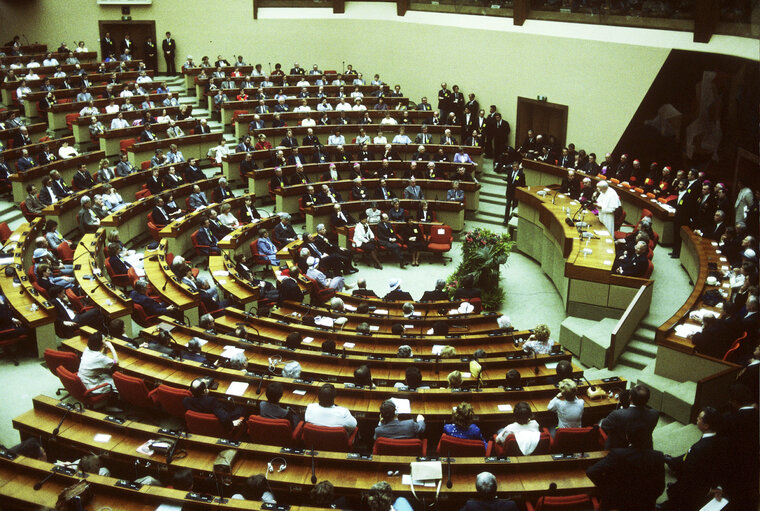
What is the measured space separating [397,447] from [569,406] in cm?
178

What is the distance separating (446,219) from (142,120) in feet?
26.8

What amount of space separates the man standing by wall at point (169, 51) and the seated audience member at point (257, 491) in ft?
64.5

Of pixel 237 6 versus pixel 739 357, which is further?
pixel 237 6

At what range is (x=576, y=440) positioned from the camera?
5.86 m

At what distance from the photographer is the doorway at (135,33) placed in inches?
869

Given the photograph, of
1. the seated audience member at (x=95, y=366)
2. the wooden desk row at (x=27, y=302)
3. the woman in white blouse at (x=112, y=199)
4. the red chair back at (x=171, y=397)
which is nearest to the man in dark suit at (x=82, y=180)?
the woman in white blouse at (x=112, y=199)

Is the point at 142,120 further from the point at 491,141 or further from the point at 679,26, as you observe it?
the point at 679,26

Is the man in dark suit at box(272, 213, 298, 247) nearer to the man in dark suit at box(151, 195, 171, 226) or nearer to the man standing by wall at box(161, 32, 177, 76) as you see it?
the man in dark suit at box(151, 195, 171, 226)

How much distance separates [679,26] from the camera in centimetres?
1282

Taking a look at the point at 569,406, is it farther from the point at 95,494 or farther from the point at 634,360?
the point at 95,494

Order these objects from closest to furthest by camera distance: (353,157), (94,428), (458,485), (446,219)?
(458,485), (94,428), (446,219), (353,157)

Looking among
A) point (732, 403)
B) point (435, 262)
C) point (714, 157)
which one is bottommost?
point (435, 262)

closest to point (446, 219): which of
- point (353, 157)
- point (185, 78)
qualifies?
point (353, 157)

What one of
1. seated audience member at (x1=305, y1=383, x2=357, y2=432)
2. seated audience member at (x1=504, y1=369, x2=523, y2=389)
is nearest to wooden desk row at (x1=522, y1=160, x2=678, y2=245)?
seated audience member at (x1=504, y1=369, x2=523, y2=389)
